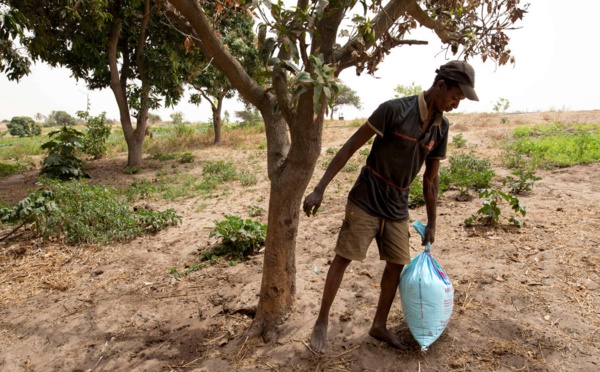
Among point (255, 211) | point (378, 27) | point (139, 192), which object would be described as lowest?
point (255, 211)

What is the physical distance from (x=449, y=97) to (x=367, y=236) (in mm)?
894

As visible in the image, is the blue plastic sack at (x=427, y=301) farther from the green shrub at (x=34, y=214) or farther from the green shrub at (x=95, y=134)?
the green shrub at (x=95, y=134)

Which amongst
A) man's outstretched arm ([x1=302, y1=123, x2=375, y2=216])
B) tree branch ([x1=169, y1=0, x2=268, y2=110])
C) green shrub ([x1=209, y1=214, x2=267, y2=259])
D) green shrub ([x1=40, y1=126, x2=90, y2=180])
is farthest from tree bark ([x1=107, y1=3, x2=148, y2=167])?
man's outstretched arm ([x1=302, y1=123, x2=375, y2=216])

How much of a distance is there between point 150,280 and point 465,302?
287cm

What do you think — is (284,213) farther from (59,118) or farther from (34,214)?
(59,118)

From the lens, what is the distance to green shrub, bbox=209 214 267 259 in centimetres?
391

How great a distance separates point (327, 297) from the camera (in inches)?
88.5

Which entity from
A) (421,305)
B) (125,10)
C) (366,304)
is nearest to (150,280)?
(366,304)

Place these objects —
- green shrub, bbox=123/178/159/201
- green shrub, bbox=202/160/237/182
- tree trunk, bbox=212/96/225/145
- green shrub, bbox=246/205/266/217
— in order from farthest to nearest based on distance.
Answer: tree trunk, bbox=212/96/225/145, green shrub, bbox=202/160/237/182, green shrub, bbox=123/178/159/201, green shrub, bbox=246/205/266/217

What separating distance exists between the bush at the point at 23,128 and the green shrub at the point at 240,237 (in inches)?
1148

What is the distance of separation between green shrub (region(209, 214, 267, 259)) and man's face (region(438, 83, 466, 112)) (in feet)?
7.77

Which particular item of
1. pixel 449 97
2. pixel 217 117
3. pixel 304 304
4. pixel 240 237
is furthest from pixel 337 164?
pixel 217 117

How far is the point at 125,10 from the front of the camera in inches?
325

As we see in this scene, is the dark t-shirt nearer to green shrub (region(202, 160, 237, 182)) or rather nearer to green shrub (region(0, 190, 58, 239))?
green shrub (region(0, 190, 58, 239))
